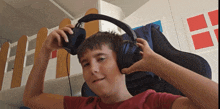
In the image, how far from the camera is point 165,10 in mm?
1358

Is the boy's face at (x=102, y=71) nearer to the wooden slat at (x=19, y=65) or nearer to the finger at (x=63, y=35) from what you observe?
the finger at (x=63, y=35)

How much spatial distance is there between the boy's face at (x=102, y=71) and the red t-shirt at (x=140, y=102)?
0.21 ft

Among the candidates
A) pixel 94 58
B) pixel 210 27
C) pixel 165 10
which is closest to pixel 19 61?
pixel 94 58

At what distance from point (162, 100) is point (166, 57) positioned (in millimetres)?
202

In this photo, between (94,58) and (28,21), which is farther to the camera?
(28,21)

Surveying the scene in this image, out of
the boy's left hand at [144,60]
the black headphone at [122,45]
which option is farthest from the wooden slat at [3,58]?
the boy's left hand at [144,60]

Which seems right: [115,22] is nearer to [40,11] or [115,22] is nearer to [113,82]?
[113,82]

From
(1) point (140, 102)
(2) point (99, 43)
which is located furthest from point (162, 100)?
(2) point (99, 43)

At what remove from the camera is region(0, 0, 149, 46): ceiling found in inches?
85.2

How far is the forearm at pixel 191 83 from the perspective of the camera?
32 cm

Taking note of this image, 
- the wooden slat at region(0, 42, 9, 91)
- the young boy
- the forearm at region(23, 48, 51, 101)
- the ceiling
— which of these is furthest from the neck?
the ceiling

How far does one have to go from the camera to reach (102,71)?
0.55 m

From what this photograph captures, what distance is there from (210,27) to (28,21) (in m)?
2.54

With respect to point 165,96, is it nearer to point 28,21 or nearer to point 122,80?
point 122,80
